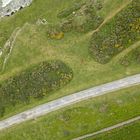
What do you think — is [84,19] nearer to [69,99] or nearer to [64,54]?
[64,54]

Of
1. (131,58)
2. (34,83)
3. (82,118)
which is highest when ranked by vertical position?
(34,83)

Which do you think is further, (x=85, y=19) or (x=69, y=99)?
(x=85, y=19)

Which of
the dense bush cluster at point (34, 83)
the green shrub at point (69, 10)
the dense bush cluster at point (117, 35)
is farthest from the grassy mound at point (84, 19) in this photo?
the dense bush cluster at point (34, 83)

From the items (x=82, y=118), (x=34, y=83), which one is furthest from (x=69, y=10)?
(x=82, y=118)

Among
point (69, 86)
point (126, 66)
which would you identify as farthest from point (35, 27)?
point (126, 66)

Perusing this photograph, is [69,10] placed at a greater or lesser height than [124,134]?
greater

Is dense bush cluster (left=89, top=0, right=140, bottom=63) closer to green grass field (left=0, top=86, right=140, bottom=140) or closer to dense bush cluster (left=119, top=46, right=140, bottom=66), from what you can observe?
dense bush cluster (left=119, top=46, right=140, bottom=66)

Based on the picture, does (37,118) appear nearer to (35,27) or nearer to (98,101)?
(98,101)
